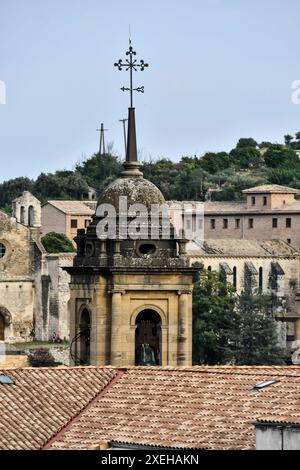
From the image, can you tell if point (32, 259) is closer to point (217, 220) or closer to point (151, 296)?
point (217, 220)

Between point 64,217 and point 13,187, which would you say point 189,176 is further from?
point 64,217

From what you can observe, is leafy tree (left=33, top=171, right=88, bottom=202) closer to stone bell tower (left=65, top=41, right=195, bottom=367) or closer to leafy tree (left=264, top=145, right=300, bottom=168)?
leafy tree (left=264, top=145, right=300, bottom=168)

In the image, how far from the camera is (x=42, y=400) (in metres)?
37.1

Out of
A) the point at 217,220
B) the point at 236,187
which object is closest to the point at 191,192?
the point at 236,187

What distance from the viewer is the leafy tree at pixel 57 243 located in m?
121

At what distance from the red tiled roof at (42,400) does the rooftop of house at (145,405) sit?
12 millimetres

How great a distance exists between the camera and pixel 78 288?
4288cm

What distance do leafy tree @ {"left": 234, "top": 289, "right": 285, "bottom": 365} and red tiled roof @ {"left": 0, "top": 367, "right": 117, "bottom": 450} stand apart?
2155 inches

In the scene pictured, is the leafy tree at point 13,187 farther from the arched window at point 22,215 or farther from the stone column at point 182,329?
the stone column at point 182,329

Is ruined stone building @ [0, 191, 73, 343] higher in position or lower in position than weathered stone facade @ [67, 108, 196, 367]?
higher

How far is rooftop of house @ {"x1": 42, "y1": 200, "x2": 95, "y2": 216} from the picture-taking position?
134m

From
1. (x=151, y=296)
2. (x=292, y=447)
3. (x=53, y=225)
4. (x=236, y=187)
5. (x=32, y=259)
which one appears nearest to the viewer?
(x=292, y=447)

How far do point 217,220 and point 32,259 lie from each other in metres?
34.0

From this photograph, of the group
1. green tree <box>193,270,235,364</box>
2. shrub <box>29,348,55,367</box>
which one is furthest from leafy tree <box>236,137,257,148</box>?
shrub <box>29,348,55,367</box>
